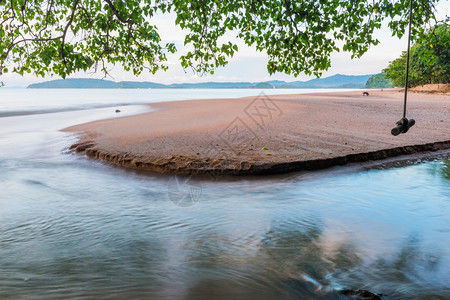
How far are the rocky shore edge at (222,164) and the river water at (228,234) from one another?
0.96 feet

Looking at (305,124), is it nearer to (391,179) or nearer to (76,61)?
(391,179)

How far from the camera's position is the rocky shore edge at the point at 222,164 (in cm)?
855

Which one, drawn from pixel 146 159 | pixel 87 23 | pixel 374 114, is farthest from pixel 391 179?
pixel 374 114

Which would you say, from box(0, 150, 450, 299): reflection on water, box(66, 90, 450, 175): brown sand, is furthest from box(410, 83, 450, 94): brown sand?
box(0, 150, 450, 299): reflection on water

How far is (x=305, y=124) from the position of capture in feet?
46.6

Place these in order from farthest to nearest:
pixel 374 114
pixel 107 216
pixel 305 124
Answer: pixel 374 114 → pixel 305 124 → pixel 107 216

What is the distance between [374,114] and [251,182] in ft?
39.8

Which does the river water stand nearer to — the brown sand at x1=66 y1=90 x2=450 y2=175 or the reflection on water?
the reflection on water

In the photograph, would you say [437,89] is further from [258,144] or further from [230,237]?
[230,237]

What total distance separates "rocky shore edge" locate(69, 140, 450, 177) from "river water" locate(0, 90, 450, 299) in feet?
0.96

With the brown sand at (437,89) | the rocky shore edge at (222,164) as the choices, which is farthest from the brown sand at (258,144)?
the brown sand at (437,89)

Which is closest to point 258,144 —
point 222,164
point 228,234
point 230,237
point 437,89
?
point 222,164

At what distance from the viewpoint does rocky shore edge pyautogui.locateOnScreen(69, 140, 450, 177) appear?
8547mm

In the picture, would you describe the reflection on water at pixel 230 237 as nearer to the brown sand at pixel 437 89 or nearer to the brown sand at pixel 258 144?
the brown sand at pixel 258 144
